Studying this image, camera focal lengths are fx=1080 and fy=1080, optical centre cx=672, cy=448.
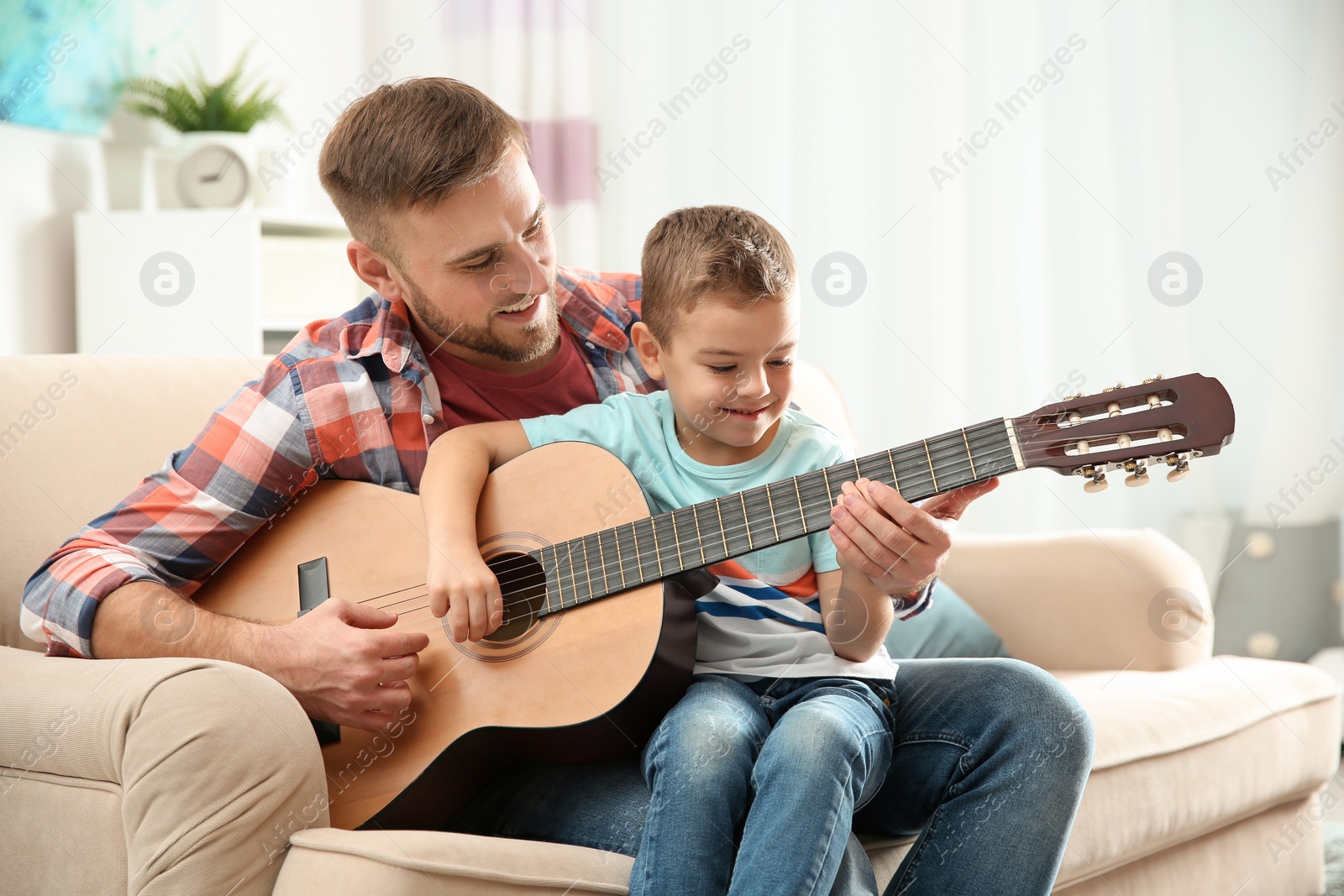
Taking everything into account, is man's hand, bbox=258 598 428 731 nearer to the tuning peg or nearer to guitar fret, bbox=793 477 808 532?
guitar fret, bbox=793 477 808 532

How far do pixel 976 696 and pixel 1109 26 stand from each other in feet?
6.53

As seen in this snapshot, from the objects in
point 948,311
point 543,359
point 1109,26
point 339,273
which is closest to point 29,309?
point 339,273

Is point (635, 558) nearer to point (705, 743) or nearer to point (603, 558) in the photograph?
point (603, 558)

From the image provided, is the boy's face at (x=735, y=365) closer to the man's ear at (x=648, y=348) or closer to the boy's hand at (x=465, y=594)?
the man's ear at (x=648, y=348)

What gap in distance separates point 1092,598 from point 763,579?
0.78m

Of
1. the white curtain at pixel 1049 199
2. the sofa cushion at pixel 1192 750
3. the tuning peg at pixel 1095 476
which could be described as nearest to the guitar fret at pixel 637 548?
the tuning peg at pixel 1095 476

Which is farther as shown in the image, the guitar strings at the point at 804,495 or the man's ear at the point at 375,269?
the man's ear at the point at 375,269

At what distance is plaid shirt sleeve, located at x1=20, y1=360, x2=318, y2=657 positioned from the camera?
3.98 feet

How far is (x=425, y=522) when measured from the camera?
1180mm

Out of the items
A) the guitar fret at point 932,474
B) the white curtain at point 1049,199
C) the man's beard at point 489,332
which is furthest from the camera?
the white curtain at point 1049,199

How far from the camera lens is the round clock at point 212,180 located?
107 inches

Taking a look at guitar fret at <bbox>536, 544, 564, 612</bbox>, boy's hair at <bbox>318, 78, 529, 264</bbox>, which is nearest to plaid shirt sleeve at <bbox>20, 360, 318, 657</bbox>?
boy's hair at <bbox>318, 78, 529, 264</bbox>

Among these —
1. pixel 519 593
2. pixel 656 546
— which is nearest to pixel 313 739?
pixel 519 593

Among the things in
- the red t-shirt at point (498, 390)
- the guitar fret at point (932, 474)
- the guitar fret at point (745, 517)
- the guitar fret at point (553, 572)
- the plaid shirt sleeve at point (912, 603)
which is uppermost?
the guitar fret at point (932, 474)
